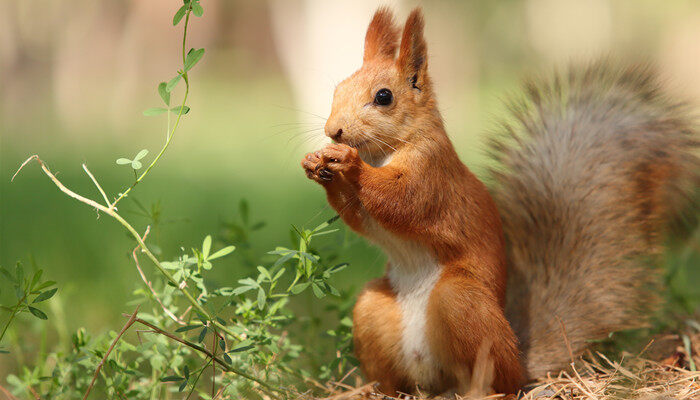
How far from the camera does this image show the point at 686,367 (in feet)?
5.17

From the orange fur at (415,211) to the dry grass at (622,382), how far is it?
75 mm

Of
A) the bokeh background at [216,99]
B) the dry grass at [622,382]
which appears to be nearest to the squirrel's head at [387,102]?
the bokeh background at [216,99]

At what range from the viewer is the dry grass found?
4.13ft

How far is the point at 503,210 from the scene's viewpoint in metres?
1.69

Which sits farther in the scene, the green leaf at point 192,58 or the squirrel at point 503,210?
the squirrel at point 503,210

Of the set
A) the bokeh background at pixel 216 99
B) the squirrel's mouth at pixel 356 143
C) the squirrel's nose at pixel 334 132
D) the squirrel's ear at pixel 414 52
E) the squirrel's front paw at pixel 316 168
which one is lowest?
the bokeh background at pixel 216 99

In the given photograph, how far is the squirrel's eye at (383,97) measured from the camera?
1.38 meters

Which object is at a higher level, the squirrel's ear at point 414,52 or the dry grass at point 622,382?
the squirrel's ear at point 414,52

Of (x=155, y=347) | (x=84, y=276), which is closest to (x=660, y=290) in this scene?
(x=155, y=347)

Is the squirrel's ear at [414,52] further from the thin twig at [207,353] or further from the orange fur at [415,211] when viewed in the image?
the thin twig at [207,353]

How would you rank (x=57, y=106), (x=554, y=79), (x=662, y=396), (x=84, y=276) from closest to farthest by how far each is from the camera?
(x=662, y=396) < (x=554, y=79) < (x=84, y=276) < (x=57, y=106)

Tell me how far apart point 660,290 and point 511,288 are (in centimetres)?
38

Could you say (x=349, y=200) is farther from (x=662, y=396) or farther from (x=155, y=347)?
(x=662, y=396)

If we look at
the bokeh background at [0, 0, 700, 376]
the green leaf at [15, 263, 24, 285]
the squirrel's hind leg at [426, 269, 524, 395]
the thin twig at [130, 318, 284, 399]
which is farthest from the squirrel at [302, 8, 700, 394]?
the green leaf at [15, 263, 24, 285]
